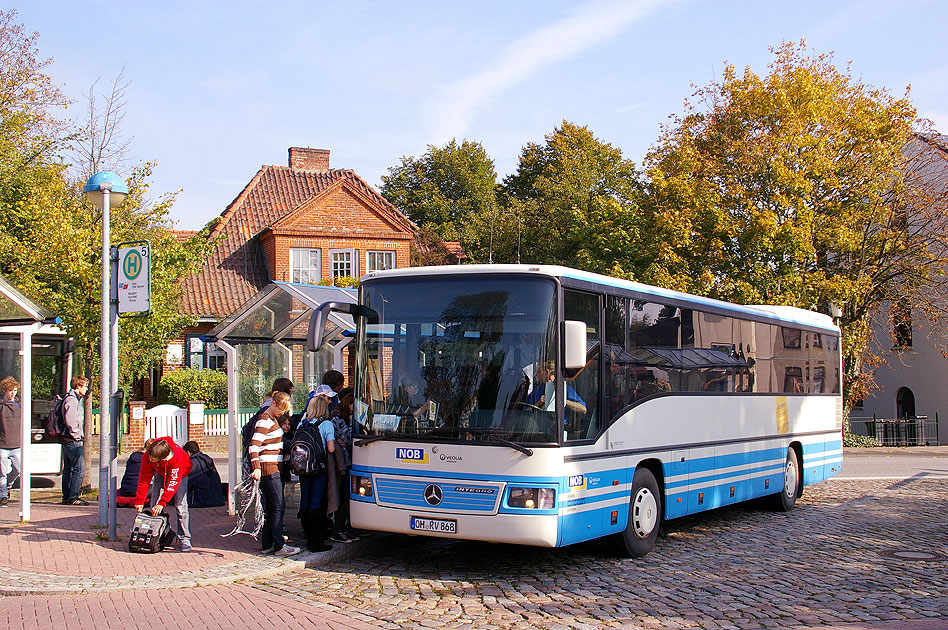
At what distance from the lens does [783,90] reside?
28406 mm

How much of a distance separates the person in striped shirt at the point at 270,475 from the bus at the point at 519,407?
80 centimetres

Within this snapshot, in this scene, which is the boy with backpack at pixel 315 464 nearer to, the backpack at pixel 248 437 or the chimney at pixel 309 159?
the backpack at pixel 248 437

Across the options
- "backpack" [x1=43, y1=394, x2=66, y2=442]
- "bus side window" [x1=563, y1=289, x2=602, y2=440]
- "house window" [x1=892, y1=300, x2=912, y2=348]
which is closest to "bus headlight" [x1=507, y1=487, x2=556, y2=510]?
"bus side window" [x1=563, y1=289, x2=602, y2=440]

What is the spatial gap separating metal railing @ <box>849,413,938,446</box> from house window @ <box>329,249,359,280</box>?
2106cm

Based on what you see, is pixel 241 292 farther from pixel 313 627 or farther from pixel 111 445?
pixel 313 627

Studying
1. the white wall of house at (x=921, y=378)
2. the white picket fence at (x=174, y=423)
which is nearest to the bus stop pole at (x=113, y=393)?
the white picket fence at (x=174, y=423)

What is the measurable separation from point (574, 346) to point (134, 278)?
5.06 m

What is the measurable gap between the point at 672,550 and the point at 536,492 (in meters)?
2.86

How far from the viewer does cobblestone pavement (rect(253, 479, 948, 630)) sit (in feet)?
24.2

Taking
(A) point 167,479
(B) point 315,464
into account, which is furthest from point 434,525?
(A) point 167,479

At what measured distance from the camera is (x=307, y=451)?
9547 millimetres

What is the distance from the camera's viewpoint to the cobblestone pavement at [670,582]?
→ 739cm

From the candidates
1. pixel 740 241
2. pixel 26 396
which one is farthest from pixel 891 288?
pixel 26 396

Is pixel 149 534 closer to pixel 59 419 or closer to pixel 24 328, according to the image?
pixel 24 328
